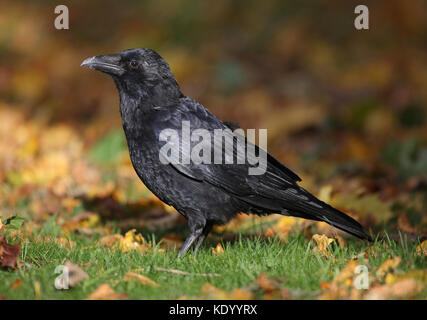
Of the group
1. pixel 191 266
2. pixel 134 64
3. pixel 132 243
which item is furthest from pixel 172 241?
pixel 134 64

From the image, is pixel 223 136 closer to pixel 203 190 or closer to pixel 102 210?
pixel 203 190

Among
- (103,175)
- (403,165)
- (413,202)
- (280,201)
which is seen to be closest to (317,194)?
(413,202)

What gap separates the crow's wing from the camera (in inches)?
173

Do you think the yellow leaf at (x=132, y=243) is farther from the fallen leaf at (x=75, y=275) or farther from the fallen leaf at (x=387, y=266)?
the fallen leaf at (x=387, y=266)

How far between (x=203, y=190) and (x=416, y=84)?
7037mm

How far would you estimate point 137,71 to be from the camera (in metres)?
4.71

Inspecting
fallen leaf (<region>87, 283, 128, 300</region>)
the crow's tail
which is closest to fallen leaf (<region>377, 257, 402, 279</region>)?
the crow's tail

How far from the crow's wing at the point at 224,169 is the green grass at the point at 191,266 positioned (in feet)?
1.14

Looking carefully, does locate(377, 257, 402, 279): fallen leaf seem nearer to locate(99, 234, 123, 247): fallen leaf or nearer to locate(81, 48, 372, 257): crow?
locate(81, 48, 372, 257): crow

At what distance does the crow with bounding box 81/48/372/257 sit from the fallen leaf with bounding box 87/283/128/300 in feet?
3.28

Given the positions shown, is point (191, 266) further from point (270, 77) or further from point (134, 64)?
point (270, 77)

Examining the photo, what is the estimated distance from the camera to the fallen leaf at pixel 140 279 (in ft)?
11.7

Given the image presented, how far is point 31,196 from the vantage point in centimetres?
616

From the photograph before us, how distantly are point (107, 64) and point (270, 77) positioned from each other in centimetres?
689
